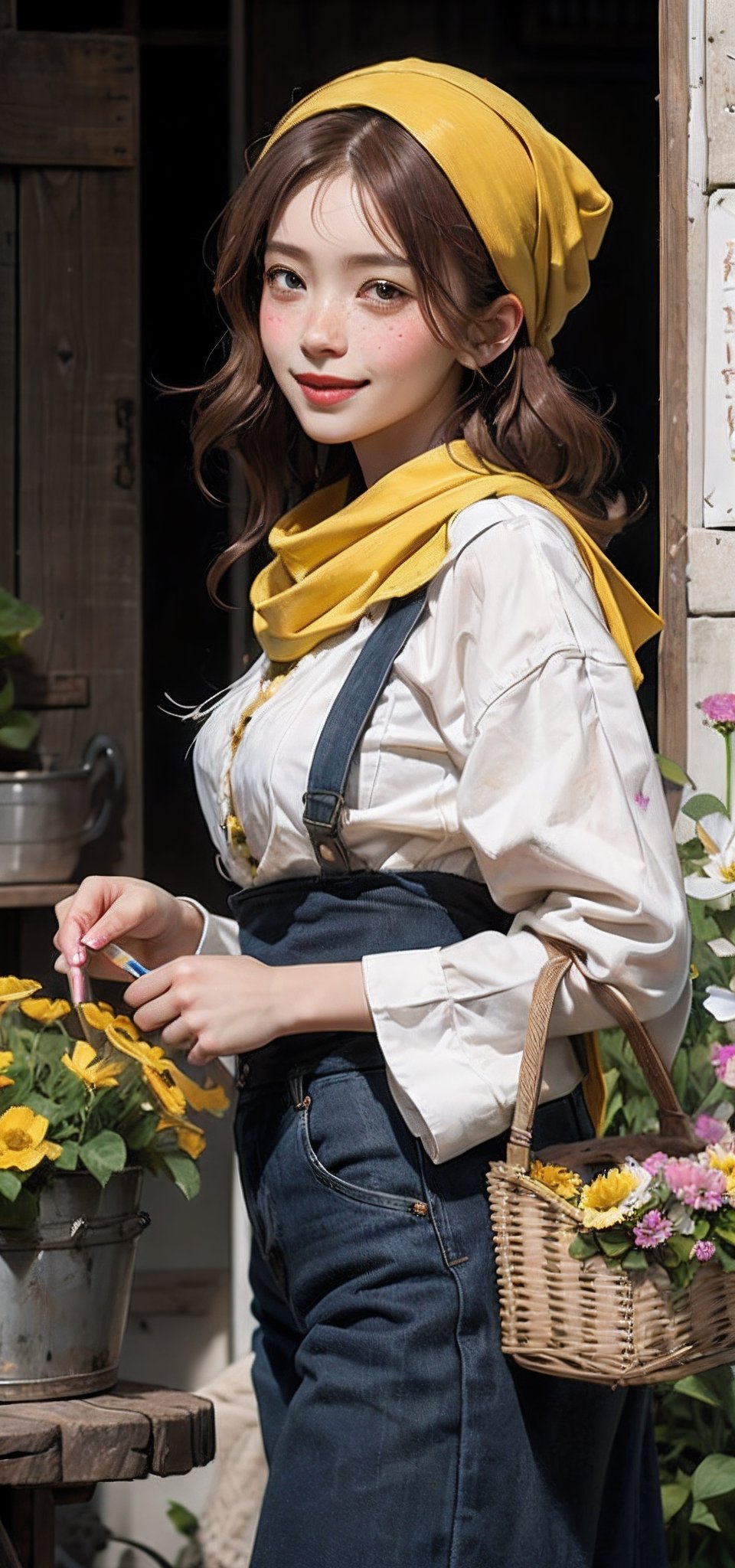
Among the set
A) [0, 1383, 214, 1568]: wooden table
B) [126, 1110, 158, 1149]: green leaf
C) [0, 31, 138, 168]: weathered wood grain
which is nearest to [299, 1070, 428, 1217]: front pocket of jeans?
[126, 1110, 158, 1149]: green leaf

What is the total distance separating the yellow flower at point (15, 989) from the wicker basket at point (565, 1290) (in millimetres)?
526

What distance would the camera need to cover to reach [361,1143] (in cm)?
153

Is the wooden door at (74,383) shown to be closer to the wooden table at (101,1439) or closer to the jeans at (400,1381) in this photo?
the wooden table at (101,1439)

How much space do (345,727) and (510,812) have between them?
168 mm

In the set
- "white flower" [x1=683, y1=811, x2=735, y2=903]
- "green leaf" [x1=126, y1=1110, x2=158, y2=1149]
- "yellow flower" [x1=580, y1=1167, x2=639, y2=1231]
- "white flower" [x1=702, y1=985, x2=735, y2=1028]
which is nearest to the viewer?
"yellow flower" [x1=580, y1=1167, x2=639, y2=1231]

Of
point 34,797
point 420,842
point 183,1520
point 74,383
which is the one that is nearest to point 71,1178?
point 420,842

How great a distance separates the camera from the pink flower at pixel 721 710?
2264 millimetres

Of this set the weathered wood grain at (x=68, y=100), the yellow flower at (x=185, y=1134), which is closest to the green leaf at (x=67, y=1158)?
the yellow flower at (x=185, y=1134)

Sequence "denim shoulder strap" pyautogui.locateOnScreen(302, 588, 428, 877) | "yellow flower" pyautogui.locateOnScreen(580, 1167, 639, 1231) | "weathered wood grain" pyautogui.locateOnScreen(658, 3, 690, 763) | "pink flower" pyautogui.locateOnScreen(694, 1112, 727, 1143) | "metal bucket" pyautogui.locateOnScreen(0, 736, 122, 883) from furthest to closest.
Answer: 1. "metal bucket" pyautogui.locateOnScreen(0, 736, 122, 883)
2. "weathered wood grain" pyautogui.locateOnScreen(658, 3, 690, 763)
3. "pink flower" pyautogui.locateOnScreen(694, 1112, 727, 1143)
4. "denim shoulder strap" pyautogui.locateOnScreen(302, 588, 428, 877)
5. "yellow flower" pyautogui.locateOnScreen(580, 1167, 639, 1231)

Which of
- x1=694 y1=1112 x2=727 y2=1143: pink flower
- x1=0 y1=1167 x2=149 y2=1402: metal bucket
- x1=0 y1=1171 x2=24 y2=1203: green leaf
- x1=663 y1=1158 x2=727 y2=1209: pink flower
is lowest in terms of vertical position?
x1=0 y1=1167 x2=149 y2=1402: metal bucket

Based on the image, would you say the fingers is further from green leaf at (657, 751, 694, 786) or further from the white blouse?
green leaf at (657, 751, 694, 786)

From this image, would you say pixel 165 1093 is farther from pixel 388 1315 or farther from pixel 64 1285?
pixel 388 1315

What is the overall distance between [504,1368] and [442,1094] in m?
0.24

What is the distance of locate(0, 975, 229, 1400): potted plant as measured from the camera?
1651 millimetres
